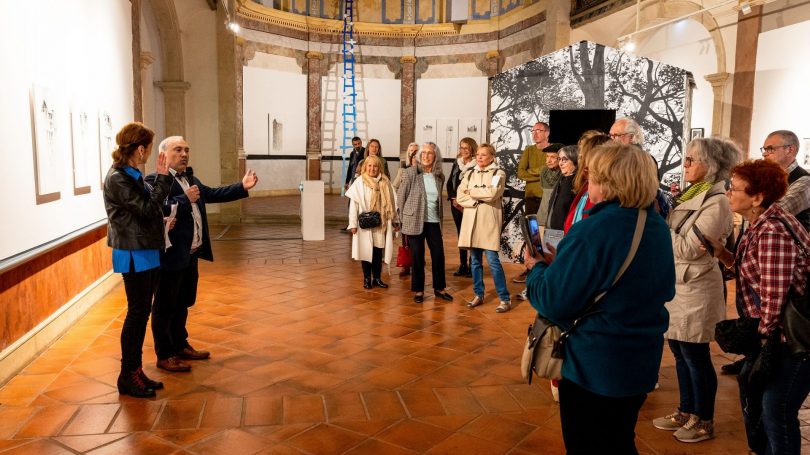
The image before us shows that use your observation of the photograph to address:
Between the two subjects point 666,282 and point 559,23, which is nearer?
point 666,282

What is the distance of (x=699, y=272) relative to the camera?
2.97 metres

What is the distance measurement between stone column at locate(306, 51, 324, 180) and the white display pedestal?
778cm

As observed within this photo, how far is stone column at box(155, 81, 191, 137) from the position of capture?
11227mm

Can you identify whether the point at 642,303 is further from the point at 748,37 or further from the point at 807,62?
the point at 748,37

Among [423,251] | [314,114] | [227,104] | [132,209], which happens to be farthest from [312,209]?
[314,114]

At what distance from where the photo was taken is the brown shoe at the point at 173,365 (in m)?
3.96

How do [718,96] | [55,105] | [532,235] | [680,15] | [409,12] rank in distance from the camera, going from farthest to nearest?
[409,12], [680,15], [718,96], [55,105], [532,235]

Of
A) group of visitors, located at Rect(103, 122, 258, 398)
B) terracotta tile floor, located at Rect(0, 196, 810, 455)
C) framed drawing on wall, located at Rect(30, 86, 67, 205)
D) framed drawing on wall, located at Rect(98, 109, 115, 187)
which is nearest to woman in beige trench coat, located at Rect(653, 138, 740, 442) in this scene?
terracotta tile floor, located at Rect(0, 196, 810, 455)

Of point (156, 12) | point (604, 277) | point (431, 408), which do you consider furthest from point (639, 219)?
point (156, 12)

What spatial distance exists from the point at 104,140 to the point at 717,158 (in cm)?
550

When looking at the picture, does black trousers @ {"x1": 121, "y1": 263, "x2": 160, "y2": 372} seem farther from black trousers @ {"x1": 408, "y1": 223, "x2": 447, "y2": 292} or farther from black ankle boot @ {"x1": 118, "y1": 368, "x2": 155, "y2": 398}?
black trousers @ {"x1": 408, "y1": 223, "x2": 447, "y2": 292}

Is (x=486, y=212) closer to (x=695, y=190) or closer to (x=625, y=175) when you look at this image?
(x=695, y=190)

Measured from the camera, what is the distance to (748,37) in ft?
30.2

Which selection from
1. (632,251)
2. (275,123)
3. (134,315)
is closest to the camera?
(632,251)
